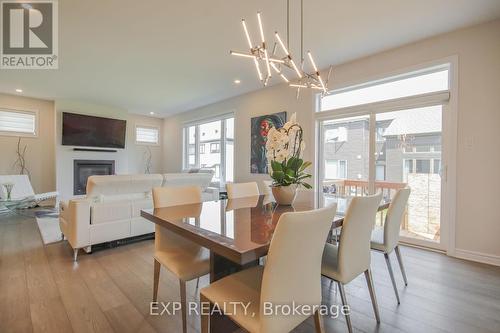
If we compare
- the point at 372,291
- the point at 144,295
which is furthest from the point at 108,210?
the point at 372,291

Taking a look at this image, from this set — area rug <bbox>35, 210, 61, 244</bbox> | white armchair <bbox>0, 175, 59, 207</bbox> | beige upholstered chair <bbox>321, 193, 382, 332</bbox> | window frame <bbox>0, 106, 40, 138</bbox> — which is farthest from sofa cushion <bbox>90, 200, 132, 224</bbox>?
window frame <bbox>0, 106, 40, 138</bbox>

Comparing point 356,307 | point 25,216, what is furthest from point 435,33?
point 25,216

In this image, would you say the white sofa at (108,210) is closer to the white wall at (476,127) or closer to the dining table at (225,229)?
the dining table at (225,229)

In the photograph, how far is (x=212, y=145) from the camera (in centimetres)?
639

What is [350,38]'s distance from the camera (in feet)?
9.55

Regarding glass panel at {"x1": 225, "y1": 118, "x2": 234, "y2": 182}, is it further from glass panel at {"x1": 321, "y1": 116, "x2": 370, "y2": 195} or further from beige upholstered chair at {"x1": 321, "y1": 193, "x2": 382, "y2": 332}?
beige upholstered chair at {"x1": 321, "y1": 193, "x2": 382, "y2": 332}

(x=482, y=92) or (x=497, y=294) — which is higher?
(x=482, y=92)

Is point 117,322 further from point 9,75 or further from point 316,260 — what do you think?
point 9,75

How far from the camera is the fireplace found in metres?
5.94

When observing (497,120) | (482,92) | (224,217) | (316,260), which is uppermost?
(482,92)

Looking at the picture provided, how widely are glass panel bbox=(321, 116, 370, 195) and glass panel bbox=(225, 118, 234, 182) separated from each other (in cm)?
243

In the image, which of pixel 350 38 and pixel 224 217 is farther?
pixel 350 38

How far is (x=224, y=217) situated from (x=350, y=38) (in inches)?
110
